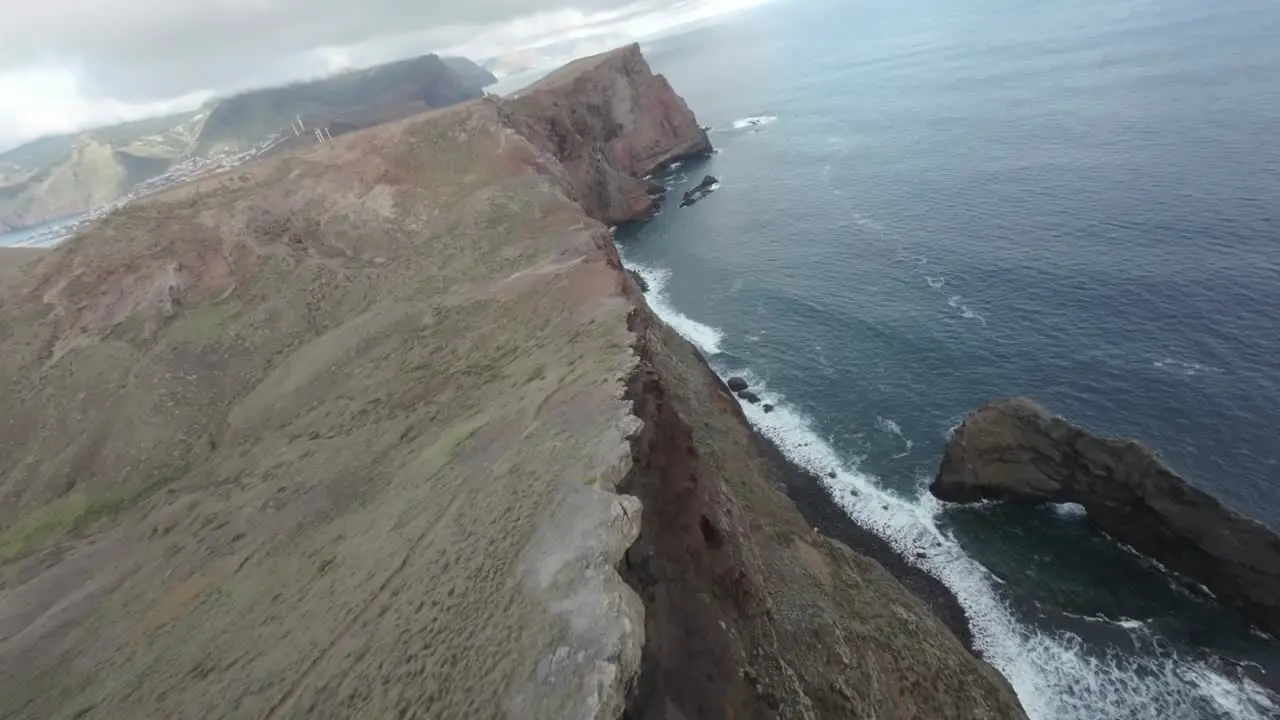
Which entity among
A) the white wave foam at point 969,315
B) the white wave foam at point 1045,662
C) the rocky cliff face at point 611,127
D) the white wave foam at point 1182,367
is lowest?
the white wave foam at point 1045,662

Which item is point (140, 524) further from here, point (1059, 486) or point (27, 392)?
point (1059, 486)

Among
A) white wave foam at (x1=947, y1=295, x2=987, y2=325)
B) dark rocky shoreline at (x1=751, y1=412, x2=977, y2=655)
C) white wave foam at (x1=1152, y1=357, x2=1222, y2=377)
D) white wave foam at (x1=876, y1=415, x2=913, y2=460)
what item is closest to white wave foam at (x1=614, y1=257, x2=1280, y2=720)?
dark rocky shoreline at (x1=751, y1=412, x2=977, y2=655)

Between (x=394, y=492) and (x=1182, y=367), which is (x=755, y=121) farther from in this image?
(x=394, y=492)

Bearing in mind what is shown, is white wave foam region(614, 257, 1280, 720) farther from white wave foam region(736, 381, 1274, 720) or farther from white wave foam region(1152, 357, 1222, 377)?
white wave foam region(1152, 357, 1222, 377)

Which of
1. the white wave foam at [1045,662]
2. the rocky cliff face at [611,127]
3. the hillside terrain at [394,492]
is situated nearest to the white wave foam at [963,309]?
the white wave foam at [1045,662]

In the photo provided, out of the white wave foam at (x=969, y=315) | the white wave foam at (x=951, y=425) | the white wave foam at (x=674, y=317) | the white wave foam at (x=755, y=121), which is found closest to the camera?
the white wave foam at (x=951, y=425)

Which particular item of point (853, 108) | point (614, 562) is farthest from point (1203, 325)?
point (853, 108)

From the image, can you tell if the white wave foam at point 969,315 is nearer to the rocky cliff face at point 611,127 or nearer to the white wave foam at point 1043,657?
the white wave foam at point 1043,657

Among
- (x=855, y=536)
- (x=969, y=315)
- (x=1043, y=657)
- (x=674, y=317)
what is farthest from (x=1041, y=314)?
(x=674, y=317)
